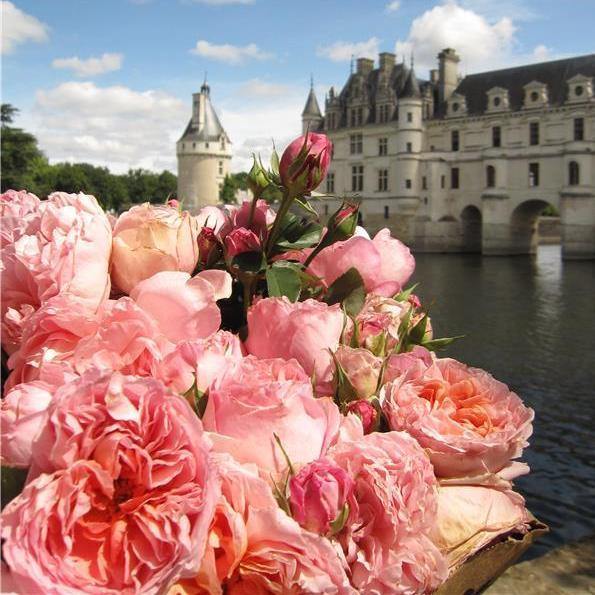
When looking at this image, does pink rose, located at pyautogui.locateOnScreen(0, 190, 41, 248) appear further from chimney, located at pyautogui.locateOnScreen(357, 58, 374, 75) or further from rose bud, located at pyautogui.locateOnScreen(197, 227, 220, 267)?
chimney, located at pyautogui.locateOnScreen(357, 58, 374, 75)

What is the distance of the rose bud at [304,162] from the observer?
1.17 m

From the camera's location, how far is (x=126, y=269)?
1.13m

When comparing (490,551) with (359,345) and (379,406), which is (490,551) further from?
(359,345)

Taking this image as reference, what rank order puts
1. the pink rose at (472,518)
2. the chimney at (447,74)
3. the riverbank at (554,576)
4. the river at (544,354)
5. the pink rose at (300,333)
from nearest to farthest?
the pink rose at (472,518), the pink rose at (300,333), the riverbank at (554,576), the river at (544,354), the chimney at (447,74)

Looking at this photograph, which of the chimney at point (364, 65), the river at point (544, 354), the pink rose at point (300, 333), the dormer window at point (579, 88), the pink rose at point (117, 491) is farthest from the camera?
the chimney at point (364, 65)

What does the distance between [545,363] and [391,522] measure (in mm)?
12745

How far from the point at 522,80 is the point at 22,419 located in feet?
152

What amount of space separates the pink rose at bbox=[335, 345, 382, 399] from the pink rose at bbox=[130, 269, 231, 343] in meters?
0.20

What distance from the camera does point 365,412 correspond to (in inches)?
41.2

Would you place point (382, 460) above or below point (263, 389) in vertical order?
below

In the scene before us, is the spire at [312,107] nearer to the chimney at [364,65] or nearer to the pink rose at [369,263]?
the chimney at [364,65]

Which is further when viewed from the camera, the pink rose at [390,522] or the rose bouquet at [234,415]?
the pink rose at [390,522]

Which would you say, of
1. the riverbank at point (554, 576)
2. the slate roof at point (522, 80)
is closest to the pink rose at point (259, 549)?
the riverbank at point (554, 576)

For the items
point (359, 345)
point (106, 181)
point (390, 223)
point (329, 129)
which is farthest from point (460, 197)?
point (359, 345)
